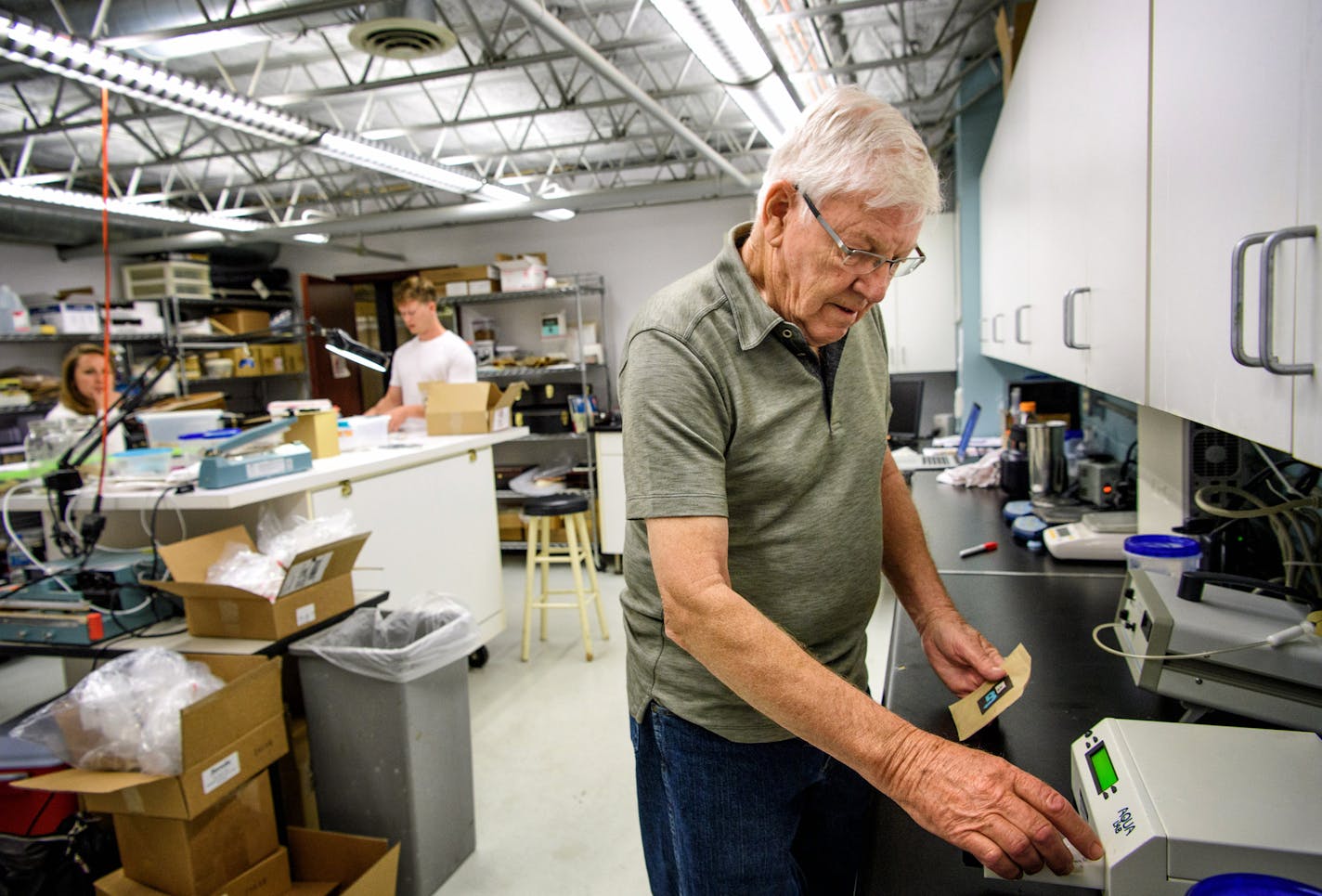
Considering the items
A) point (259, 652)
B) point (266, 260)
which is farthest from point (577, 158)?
point (259, 652)

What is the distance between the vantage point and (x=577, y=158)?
22.2 feet

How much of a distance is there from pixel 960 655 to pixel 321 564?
5.26 ft

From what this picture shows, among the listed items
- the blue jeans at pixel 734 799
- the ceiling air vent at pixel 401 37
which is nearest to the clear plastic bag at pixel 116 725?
the blue jeans at pixel 734 799

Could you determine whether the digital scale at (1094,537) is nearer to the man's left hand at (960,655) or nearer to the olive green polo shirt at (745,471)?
the man's left hand at (960,655)

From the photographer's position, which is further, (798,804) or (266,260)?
(266,260)

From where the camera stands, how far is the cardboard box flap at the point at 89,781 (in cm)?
160

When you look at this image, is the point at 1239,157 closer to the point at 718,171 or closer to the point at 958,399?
the point at 958,399

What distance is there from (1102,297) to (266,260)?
778cm

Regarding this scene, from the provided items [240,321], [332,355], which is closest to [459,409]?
[240,321]

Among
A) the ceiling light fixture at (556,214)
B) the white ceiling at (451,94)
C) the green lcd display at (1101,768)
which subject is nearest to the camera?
the green lcd display at (1101,768)

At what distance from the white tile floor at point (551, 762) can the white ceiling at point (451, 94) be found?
8.42 feet

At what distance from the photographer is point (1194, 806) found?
74 centimetres

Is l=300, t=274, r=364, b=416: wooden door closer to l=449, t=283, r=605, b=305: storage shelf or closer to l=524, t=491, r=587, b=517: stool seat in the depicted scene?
l=449, t=283, r=605, b=305: storage shelf

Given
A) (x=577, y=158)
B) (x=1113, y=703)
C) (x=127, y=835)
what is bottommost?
(x=127, y=835)
